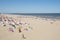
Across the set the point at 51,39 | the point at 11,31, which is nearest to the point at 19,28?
the point at 11,31

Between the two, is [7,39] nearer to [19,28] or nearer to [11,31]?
[11,31]

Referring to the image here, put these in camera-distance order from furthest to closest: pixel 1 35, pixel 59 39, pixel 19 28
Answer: pixel 19 28 → pixel 59 39 → pixel 1 35

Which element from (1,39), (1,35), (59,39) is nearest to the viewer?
(1,39)

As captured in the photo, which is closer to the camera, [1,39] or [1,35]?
[1,39]

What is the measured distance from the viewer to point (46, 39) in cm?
609

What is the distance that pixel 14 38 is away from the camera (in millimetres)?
5664

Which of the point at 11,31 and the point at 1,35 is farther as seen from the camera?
the point at 11,31

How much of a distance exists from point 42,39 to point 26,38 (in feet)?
2.52

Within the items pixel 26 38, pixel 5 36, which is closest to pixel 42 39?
pixel 26 38

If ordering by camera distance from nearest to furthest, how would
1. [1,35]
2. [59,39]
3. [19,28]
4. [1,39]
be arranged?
[1,39], [1,35], [59,39], [19,28]

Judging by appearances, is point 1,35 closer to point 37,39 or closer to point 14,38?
point 14,38

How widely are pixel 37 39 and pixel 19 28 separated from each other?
5.86 ft

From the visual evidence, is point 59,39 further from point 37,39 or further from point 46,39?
point 37,39

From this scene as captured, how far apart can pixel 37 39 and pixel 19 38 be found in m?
0.85
